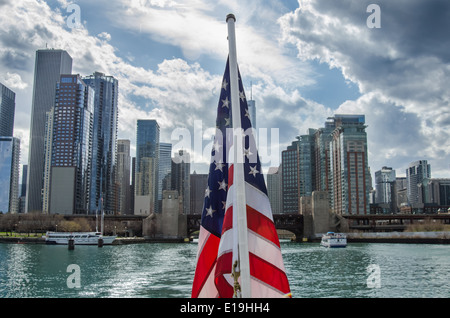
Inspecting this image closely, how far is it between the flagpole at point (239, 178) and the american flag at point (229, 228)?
494 mm

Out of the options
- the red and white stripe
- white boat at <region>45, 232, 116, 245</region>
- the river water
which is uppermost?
the red and white stripe

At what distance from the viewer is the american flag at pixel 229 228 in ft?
28.9

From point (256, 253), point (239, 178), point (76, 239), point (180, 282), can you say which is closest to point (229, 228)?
point (256, 253)

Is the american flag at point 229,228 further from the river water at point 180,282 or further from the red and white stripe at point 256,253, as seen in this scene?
the river water at point 180,282

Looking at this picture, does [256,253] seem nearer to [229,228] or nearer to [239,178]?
[229,228]

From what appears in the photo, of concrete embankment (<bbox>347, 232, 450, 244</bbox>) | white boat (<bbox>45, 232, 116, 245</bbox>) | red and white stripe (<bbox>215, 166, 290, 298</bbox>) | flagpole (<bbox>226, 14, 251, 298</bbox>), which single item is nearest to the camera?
flagpole (<bbox>226, 14, 251, 298</bbox>)

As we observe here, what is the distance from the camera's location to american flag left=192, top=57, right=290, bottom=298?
8.81m

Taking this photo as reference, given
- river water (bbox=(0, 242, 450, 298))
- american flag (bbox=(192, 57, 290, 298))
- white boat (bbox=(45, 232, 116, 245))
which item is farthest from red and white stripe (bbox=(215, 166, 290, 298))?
white boat (bbox=(45, 232, 116, 245))

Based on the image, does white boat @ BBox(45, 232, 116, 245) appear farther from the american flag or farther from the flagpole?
the flagpole

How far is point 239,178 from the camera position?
846 cm

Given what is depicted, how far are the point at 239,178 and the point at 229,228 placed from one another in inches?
47.9

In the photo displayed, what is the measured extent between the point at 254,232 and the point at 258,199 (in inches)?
28.8

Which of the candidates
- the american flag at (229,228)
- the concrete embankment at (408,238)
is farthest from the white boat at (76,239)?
the american flag at (229,228)

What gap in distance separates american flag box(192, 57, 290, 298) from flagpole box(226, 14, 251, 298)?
49 cm
